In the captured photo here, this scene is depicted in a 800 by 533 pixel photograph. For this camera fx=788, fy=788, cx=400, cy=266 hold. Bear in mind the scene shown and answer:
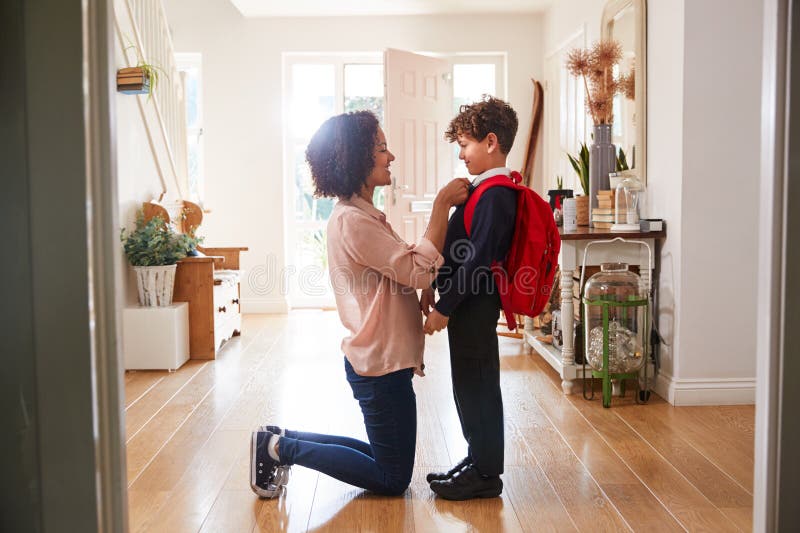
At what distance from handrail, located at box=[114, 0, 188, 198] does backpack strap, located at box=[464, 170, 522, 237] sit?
3161 mm

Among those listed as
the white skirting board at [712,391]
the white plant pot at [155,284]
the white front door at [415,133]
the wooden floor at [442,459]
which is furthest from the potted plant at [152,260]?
the white skirting board at [712,391]

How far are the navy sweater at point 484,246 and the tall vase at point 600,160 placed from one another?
1.98m

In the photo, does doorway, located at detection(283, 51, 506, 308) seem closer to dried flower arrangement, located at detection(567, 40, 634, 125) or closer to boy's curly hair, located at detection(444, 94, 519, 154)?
dried flower arrangement, located at detection(567, 40, 634, 125)

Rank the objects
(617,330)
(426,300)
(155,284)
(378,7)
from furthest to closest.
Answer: (378,7) < (155,284) < (617,330) < (426,300)

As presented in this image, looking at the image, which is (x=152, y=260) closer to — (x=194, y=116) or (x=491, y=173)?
(x=491, y=173)

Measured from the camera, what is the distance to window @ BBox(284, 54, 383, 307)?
7.38 metres

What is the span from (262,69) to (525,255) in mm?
5337

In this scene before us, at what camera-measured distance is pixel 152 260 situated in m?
4.69

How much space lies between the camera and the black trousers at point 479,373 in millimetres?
2492

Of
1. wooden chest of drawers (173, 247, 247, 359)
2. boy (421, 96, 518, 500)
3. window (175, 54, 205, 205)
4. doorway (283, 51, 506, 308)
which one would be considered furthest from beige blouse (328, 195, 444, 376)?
window (175, 54, 205, 205)

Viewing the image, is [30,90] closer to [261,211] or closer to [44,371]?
[44,371]

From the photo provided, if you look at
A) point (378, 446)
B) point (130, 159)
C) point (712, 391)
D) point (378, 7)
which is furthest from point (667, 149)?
point (378, 7)

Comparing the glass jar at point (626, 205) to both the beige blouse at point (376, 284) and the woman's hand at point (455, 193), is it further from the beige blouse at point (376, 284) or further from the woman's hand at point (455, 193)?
the beige blouse at point (376, 284)

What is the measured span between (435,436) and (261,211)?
4403 millimetres
